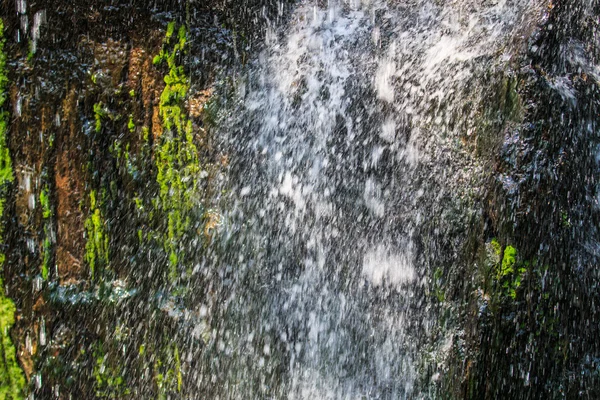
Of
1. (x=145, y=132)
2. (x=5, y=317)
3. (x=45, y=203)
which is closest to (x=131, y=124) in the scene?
(x=145, y=132)

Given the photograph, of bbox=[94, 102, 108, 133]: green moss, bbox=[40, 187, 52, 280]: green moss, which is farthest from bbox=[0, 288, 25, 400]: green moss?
bbox=[94, 102, 108, 133]: green moss

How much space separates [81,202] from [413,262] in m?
1.54

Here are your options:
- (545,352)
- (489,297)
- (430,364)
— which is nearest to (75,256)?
(430,364)

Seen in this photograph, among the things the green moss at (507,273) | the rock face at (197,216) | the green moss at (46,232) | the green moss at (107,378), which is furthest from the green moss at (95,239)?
the green moss at (507,273)

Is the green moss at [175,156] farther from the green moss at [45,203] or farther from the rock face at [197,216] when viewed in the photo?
the green moss at [45,203]

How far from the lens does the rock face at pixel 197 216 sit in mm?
2088

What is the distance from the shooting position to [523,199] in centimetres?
208

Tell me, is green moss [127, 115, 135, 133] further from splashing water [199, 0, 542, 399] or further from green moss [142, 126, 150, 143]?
splashing water [199, 0, 542, 399]

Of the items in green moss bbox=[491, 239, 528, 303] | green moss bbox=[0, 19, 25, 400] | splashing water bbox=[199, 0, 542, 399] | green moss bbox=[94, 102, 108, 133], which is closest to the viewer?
green moss bbox=[491, 239, 528, 303]

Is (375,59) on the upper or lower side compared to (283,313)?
upper

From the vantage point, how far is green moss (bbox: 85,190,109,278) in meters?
2.52

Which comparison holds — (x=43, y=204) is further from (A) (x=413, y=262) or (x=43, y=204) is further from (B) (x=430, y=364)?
(B) (x=430, y=364)

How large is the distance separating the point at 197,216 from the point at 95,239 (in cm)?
48

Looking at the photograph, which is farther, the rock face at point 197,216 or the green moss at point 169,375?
the green moss at point 169,375
